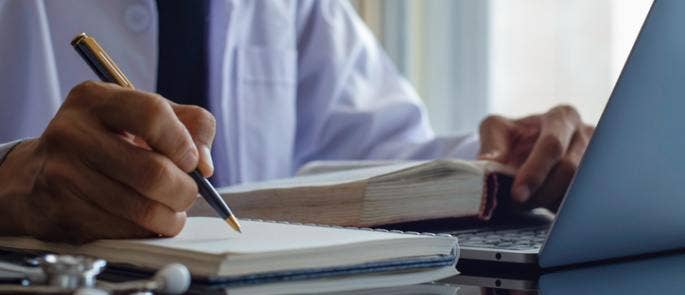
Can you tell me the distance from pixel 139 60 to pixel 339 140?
44 centimetres

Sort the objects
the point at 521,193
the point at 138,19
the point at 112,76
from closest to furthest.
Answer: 1. the point at 112,76
2. the point at 521,193
3. the point at 138,19

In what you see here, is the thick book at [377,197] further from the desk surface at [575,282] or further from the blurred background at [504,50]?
the blurred background at [504,50]

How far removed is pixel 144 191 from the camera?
2.13 feet

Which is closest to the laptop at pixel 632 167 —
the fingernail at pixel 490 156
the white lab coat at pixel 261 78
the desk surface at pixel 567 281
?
the desk surface at pixel 567 281

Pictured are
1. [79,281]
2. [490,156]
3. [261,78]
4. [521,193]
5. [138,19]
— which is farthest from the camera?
[261,78]

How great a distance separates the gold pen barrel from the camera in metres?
0.71

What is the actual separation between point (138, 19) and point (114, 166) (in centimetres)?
74

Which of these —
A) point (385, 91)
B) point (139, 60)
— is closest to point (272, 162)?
point (385, 91)

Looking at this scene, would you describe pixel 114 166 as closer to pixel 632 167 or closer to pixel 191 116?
pixel 191 116

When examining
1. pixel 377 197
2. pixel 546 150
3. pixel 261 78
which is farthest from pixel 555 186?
pixel 261 78

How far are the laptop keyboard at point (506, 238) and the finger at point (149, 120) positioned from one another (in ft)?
0.73

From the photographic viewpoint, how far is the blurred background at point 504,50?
226 centimetres

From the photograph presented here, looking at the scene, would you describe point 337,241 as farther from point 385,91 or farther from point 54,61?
point 385,91

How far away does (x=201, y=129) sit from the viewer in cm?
69
